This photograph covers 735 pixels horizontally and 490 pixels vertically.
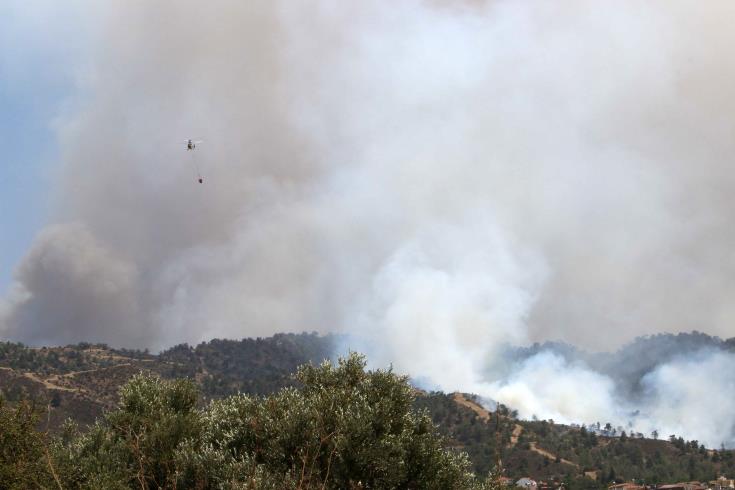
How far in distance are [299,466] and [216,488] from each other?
5666 millimetres

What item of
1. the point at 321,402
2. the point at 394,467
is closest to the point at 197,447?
the point at 321,402

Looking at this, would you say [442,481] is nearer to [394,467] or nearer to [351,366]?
[394,467]

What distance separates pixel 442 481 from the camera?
5016 centimetres

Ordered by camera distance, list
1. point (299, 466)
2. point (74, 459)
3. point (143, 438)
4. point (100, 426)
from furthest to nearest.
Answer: point (100, 426)
point (74, 459)
point (143, 438)
point (299, 466)

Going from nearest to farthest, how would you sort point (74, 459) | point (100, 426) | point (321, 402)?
point (321, 402)
point (74, 459)
point (100, 426)

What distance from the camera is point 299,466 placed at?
148 ft

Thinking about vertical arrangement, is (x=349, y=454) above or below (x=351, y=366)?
below

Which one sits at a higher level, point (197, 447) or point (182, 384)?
point (182, 384)

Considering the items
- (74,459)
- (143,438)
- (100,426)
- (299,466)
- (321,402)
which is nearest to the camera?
(299,466)

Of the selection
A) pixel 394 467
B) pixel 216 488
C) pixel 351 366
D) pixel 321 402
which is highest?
pixel 351 366

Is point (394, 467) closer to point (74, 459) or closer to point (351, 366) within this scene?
point (351, 366)

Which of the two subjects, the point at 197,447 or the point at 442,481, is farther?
the point at 197,447

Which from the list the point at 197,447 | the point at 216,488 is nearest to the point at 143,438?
the point at 197,447

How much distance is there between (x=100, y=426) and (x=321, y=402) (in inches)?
870
